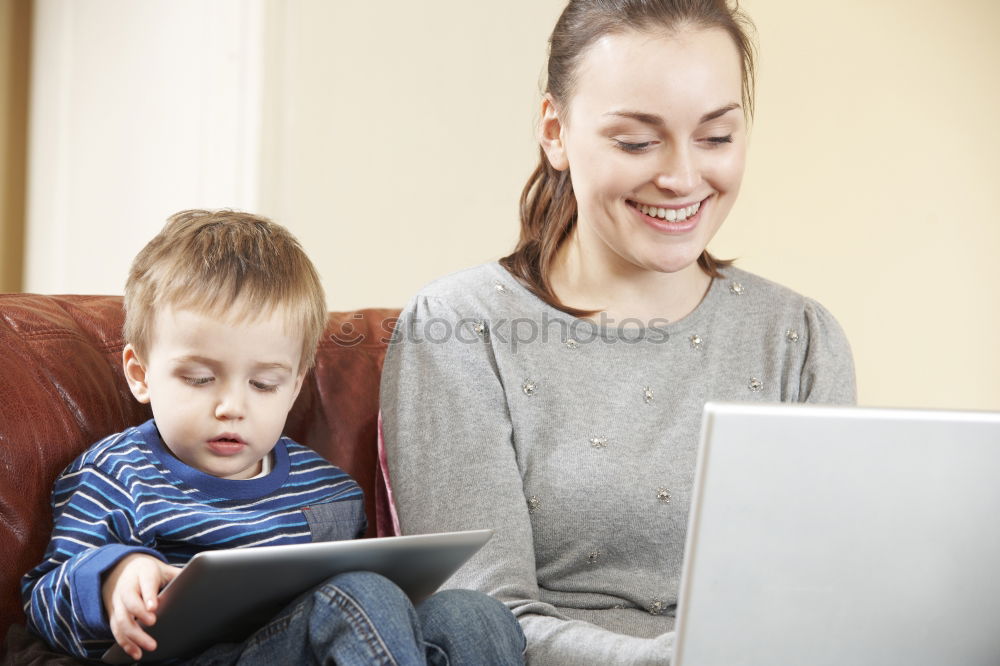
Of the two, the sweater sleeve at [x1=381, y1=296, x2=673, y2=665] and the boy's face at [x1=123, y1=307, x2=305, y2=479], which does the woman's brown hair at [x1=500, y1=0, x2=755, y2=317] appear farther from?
the boy's face at [x1=123, y1=307, x2=305, y2=479]

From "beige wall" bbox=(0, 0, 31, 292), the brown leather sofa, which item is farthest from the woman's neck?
"beige wall" bbox=(0, 0, 31, 292)

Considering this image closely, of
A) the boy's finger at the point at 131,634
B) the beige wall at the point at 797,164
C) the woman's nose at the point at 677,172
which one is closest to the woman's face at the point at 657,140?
the woman's nose at the point at 677,172

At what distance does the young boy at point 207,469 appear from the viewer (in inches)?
42.9

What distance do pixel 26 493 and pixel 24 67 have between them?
206 cm

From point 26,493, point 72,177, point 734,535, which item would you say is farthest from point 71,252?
point 734,535

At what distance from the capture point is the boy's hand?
1019 mm

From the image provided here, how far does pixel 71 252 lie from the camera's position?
2850mm

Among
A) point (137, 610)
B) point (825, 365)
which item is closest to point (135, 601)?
point (137, 610)

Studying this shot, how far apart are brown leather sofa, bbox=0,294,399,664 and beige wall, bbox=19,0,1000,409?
3.61 ft

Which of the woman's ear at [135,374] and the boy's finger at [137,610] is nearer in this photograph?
the boy's finger at [137,610]

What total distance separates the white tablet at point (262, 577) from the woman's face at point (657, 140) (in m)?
0.55

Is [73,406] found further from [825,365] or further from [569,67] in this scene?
[825,365]

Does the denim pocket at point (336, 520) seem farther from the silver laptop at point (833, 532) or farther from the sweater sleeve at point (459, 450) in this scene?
the silver laptop at point (833, 532)

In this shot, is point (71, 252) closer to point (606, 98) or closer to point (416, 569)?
point (606, 98)
